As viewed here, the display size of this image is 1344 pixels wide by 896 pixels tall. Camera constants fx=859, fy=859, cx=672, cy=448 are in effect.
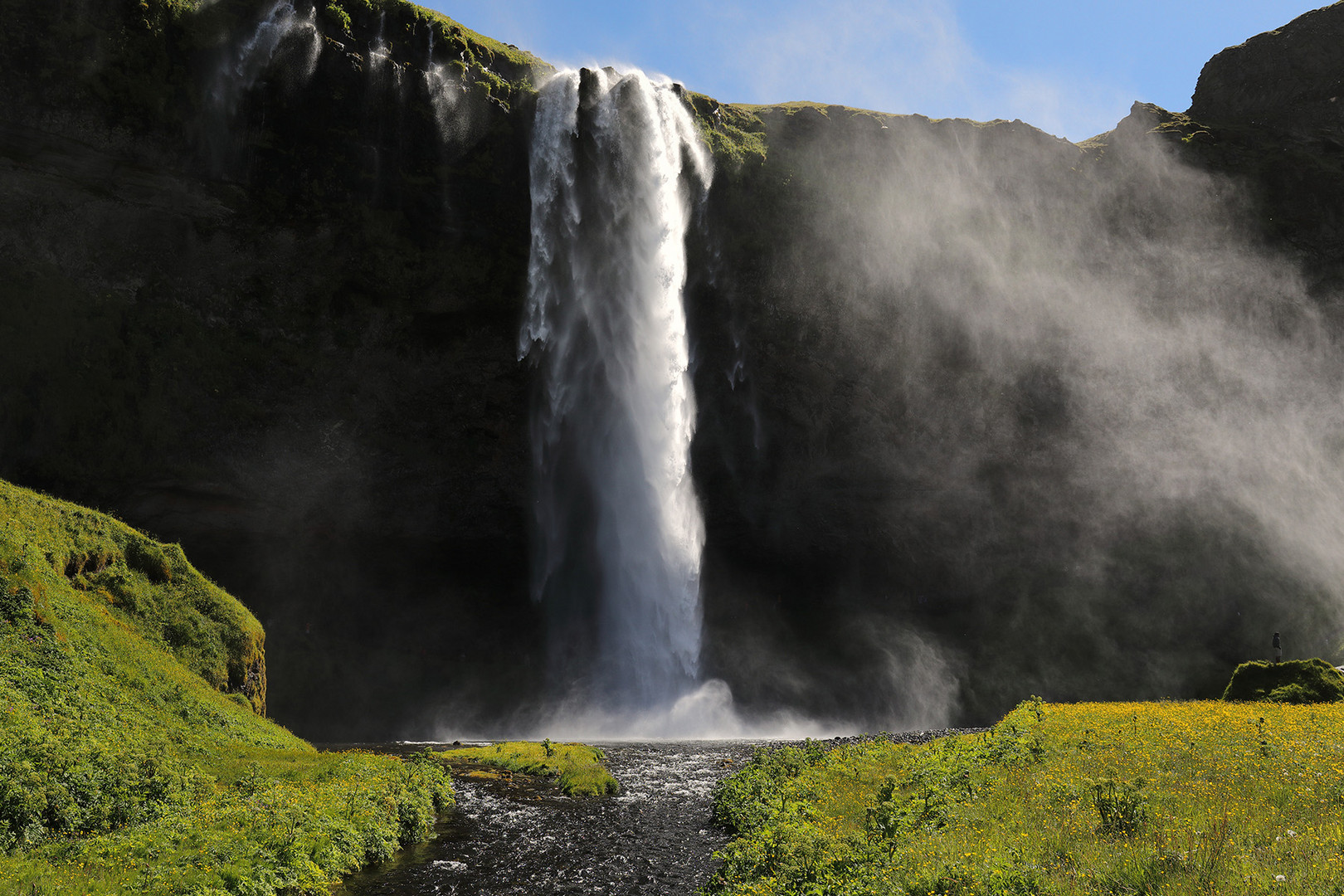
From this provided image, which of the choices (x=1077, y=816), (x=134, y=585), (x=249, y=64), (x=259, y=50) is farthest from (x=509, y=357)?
(x=1077, y=816)

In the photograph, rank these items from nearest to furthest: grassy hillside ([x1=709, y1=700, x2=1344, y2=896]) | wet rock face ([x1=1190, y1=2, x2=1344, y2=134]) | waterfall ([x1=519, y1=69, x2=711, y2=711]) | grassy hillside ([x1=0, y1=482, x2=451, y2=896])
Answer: grassy hillside ([x1=709, y1=700, x2=1344, y2=896])
grassy hillside ([x1=0, y1=482, x2=451, y2=896])
waterfall ([x1=519, y1=69, x2=711, y2=711])
wet rock face ([x1=1190, y1=2, x2=1344, y2=134])

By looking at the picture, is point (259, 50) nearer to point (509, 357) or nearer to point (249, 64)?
point (249, 64)

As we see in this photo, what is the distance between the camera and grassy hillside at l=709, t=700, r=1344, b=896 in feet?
25.7

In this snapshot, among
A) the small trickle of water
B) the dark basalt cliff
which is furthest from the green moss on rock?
the small trickle of water

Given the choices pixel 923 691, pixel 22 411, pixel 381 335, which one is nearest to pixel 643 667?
pixel 923 691

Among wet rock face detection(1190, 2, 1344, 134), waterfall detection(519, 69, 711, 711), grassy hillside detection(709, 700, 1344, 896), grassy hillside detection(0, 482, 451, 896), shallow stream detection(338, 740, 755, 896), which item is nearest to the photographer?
grassy hillside detection(709, 700, 1344, 896)

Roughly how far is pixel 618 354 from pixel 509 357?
533cm

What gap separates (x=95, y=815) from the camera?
36.8ft

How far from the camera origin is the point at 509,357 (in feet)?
137

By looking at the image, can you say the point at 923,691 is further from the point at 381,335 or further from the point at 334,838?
the point at 334,838

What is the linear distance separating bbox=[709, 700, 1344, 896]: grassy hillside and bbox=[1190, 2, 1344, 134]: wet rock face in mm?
48241

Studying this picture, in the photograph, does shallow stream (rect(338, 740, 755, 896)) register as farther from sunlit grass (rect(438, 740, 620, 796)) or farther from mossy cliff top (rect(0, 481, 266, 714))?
mossy cliff top (rect(0, 481, 266, 714))

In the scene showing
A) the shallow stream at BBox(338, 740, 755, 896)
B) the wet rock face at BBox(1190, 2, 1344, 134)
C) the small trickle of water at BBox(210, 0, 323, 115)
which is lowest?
the shallow stream at BBox(338, 740, 755, 896)

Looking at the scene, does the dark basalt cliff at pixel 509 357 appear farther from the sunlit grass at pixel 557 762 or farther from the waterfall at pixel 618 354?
the sunlit grass at pixel 557 762
